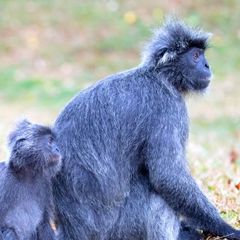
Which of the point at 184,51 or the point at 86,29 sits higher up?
the point at 86,29

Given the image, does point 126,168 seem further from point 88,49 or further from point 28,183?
point 88,49

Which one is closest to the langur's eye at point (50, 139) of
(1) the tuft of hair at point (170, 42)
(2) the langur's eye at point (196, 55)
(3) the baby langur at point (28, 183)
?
(3) the baby langur at point (28, 183)

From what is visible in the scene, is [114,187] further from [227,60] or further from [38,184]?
[227,60]

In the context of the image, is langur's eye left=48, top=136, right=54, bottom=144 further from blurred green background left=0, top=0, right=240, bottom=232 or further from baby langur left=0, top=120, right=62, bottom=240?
blurred green background left=0, top=0, right=240, bottom=232

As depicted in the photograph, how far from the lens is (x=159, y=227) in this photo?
4.85 metres

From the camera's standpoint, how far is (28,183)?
4910 mm

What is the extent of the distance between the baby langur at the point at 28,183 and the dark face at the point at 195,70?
41.6 inches

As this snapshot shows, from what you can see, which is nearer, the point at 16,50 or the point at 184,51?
the point at 184,51

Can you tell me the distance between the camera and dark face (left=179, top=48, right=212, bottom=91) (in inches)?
211

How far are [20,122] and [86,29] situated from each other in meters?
15.2

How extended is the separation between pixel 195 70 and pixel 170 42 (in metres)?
0.25

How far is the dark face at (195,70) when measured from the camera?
A: 17.6 feet

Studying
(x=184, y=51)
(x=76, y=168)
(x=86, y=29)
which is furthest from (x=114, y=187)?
(x=86, y=29)

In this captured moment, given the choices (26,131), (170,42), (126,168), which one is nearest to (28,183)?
(26,131)
